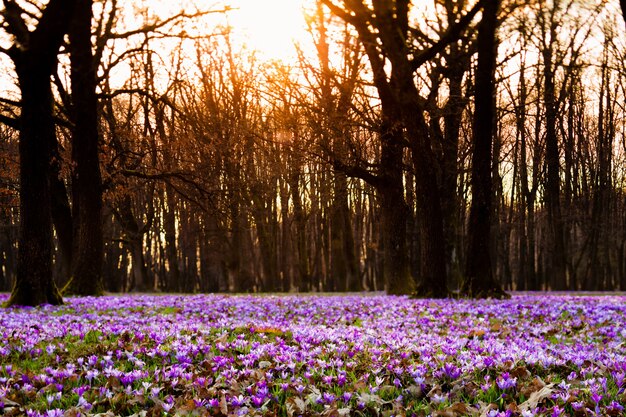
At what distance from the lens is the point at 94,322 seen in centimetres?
1053

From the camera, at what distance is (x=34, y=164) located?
583 inches

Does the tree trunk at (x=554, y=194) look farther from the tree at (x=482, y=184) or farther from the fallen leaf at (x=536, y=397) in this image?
the fallen leaf at (x=536, y=397)

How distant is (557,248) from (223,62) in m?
21.1

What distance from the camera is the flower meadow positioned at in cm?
501

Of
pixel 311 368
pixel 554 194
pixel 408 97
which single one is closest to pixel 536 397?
pixel 311 368

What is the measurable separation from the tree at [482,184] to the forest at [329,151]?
0.17ft

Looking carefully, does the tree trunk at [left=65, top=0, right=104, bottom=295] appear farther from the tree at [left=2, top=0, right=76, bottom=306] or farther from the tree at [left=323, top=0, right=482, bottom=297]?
the tree at [left=323, top=0, right=482, bottom=297]

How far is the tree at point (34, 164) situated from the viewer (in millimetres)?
14461

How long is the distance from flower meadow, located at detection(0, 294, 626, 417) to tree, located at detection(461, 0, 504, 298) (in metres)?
6.54

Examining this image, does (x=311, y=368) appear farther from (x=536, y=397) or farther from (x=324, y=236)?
(x=324, y=236)

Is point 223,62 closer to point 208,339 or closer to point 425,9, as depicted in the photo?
point 425,9

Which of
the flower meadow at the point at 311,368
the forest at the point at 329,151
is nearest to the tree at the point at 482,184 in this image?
the forest at the point at 329,151

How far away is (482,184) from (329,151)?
174 inches

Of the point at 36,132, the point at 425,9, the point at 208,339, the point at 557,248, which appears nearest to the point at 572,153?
the point at 557,248
